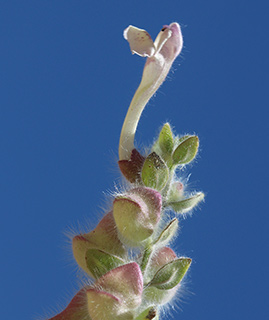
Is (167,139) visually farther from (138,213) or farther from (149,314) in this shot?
(149,314)

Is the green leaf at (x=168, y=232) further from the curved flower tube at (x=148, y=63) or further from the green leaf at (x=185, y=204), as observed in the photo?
the curved flower tube at (x=148, y=63)

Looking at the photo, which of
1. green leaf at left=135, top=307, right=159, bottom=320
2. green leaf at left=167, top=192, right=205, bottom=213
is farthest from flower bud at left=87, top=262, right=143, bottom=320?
green leaf at left=167, top=192, right=205, bottom=213

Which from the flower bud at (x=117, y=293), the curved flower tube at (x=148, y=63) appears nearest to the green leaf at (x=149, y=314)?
the flower bud at (x=117, y=293)

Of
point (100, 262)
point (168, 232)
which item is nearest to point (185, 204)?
point (168, 232)

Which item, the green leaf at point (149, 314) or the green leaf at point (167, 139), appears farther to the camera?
the green leaf at point (167, 139)

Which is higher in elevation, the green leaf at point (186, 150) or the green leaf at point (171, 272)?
the green leaf at point (186, 150)

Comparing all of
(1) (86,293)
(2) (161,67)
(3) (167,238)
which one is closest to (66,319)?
(1) (86,293)

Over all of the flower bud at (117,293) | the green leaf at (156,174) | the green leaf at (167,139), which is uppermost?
the green leaf at (167,139)
